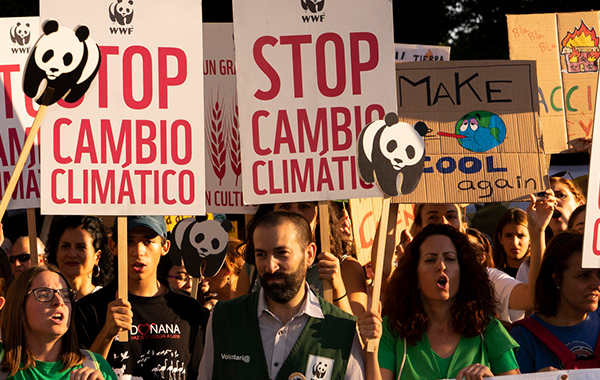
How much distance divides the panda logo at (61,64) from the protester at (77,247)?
1256 mm

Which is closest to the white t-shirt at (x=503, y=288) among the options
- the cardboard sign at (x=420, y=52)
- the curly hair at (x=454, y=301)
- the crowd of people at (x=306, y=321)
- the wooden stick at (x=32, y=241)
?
the crowd of people at (x=306, y=321)

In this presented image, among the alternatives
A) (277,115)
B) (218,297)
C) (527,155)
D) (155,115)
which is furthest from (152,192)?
(527,155)

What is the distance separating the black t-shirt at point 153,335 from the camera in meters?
4.38

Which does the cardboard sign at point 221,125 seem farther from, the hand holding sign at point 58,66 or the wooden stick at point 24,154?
the wooden stick at point 24,154

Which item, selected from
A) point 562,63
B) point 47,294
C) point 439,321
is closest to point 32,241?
point 47,294

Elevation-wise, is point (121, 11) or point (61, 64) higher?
point (121, 11)

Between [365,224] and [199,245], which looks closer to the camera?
[199,245]

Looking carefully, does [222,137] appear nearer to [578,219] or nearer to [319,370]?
[578,219]

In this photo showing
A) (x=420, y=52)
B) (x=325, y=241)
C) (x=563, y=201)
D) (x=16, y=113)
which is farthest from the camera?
(x=420, y=52)

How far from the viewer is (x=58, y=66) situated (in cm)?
416

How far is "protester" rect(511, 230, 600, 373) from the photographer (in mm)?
4141

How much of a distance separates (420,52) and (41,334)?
17.5ft

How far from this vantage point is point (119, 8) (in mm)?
4465

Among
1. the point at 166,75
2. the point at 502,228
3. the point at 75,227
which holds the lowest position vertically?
the point at 502,228
